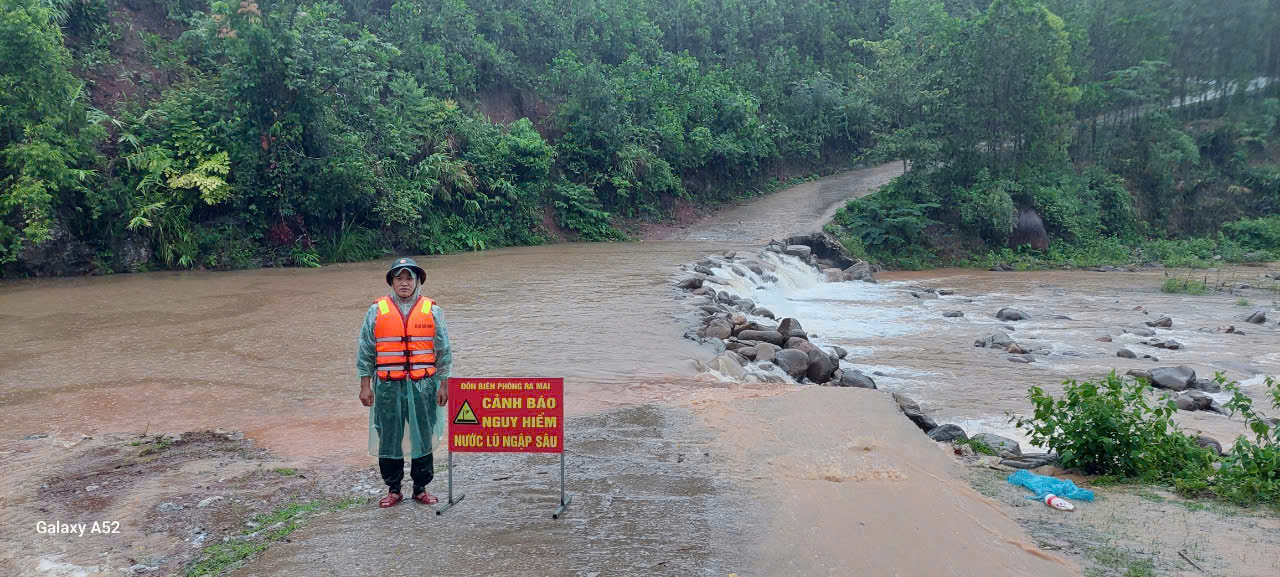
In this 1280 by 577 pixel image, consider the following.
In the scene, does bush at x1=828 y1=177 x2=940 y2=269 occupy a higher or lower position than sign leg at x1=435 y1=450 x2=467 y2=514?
higher

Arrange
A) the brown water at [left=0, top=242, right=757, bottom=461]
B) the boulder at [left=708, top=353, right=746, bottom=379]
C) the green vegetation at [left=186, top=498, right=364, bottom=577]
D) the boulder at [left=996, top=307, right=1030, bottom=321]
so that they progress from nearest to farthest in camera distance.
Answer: the green vegetation at [left=186, top=498, right=364, bottom=577]
the brown water at [left=0, top=242, right=757, bottom=461]
the boulder at [left=708, top=353, right=746, bottom=379]
the boulder at [left=996, top=307, right=1030, bottom=321]

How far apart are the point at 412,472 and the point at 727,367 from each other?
16.7ft

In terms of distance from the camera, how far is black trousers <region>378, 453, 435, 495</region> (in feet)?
16.3

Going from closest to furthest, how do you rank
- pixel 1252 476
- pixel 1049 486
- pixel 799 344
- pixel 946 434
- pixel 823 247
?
pixel 1252 476
pixel 1049 486
pixel 946 434
pixel 799 344
pixel 823 247

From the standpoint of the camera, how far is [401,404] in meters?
4.89

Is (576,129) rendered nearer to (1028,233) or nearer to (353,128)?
(353,128)

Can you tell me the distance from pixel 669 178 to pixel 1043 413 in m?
22.4

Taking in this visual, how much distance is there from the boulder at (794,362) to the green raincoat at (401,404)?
226 inches

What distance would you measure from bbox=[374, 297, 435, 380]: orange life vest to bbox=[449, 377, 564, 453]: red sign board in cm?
25

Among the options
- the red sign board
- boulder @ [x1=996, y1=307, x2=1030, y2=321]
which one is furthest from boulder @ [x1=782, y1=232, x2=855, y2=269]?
the red sign board

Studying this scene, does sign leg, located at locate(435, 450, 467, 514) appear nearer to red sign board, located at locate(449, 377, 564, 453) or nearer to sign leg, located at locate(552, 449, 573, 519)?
red sign board, located at locate(449, 377, 564, 453)

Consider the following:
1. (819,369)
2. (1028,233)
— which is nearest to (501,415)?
(819,369)

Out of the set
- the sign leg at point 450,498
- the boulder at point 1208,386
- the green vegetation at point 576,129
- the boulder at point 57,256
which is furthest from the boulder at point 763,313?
the boulder at point 57,256

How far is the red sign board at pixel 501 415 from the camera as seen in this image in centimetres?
484
